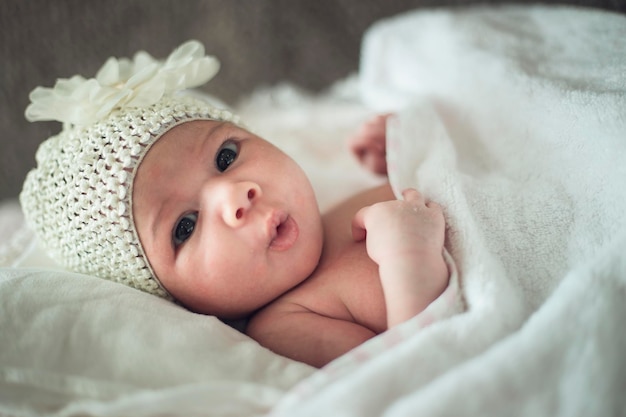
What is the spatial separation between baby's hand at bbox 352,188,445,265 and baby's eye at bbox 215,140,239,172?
0.85ft

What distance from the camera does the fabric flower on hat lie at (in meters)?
0.94

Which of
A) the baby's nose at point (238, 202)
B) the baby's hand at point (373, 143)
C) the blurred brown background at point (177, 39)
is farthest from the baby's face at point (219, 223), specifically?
the blurred brown background at point (177, 39)

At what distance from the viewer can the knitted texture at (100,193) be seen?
0.88 metres

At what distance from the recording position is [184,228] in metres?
0.91

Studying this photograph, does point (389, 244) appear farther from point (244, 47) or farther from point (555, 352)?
point (244, 47)

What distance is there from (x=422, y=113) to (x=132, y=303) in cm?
69

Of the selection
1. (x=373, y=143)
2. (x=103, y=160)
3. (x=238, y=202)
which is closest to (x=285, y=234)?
(x=238, y=202)

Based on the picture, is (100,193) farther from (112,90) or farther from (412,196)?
(412,196)

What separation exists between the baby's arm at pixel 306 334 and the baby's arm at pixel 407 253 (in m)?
0.08

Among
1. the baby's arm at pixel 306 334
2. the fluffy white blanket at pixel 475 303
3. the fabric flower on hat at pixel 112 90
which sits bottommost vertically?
the baby's arm at pixel 306 334

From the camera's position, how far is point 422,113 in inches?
45.1

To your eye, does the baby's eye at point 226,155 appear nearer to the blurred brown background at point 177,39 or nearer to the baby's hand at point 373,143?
the baby's hand at point 373,143

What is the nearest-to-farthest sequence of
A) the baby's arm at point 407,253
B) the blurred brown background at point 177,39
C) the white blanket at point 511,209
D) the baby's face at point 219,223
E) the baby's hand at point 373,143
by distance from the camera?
the white blanket at point 511,209
the baby's arm at point 407,253
the baby's face at point 219,223
the baby's hand at point 373,143
the blurred brown background at point 177,39

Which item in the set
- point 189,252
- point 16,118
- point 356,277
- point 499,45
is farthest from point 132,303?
point 499,45
